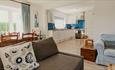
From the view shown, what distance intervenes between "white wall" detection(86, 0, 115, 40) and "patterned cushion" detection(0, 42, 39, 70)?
334 centimetres

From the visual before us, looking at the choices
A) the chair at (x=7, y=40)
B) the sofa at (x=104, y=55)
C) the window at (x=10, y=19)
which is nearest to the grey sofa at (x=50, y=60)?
the sofa at (x=104, y=55)

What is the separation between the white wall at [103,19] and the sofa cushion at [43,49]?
2.43 meters

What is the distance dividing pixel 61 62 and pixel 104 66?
1.79 meters

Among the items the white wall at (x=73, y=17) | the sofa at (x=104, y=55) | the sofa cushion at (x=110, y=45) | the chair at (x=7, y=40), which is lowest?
the sofa at (x=104, y=55)

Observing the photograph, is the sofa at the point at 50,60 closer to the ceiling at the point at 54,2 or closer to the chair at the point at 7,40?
the chair at the point at 7,40

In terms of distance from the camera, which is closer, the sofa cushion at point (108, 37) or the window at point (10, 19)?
the sofa cushion at point (108, 37)

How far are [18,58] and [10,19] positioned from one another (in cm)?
443

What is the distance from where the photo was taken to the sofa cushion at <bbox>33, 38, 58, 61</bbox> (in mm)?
2433

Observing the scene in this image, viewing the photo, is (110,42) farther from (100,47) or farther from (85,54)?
(85,54)

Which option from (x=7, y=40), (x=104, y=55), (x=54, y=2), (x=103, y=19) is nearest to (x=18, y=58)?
(x=7, y=40)

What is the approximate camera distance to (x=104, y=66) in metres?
3.59

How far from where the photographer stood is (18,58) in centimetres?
180

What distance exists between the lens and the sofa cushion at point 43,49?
2.43 meters

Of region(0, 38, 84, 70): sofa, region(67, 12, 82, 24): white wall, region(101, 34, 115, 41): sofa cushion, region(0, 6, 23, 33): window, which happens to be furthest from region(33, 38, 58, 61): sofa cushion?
region(67, 12, 82, 24): white wall
